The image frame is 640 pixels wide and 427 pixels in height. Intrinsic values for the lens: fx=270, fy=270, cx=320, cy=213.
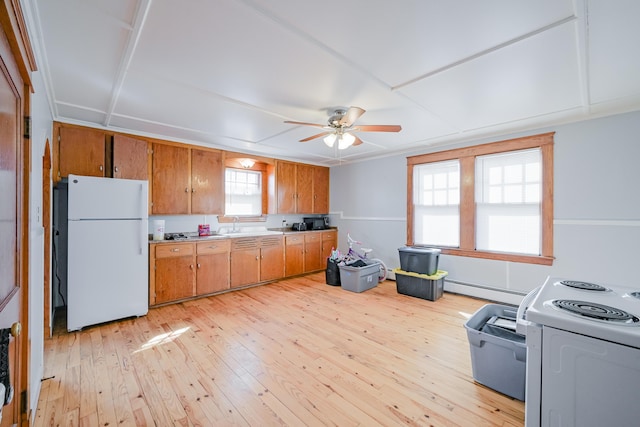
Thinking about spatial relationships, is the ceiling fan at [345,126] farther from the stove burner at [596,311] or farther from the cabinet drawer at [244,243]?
the cabinet drawer at [244,243]

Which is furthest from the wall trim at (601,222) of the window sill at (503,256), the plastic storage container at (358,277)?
the plastic storage container at (358,277)

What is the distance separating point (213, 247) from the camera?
4121mm

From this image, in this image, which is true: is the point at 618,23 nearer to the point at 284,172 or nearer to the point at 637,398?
the point at 637,398

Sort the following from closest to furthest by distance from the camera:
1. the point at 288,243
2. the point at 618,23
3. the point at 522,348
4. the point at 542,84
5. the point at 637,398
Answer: the point at 637,398, the point at 618,23, the point at 522,348, the point at 542,84, the point at 288,243

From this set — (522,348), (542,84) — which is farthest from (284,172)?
(522,348)

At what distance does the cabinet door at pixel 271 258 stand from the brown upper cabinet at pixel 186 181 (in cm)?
97

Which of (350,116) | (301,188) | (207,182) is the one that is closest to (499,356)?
(350,116)

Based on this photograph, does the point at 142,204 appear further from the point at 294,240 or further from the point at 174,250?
the point at 294,240

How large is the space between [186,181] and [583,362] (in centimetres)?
442

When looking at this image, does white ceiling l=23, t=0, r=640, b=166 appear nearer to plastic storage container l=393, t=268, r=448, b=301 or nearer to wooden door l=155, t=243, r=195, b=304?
wooden door l=155, t=243, r=195, b=304

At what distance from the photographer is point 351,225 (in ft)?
19.1

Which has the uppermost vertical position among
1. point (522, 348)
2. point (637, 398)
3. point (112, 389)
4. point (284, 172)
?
point (284, 172)

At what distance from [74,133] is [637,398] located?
4872mm

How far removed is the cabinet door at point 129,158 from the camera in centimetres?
340
